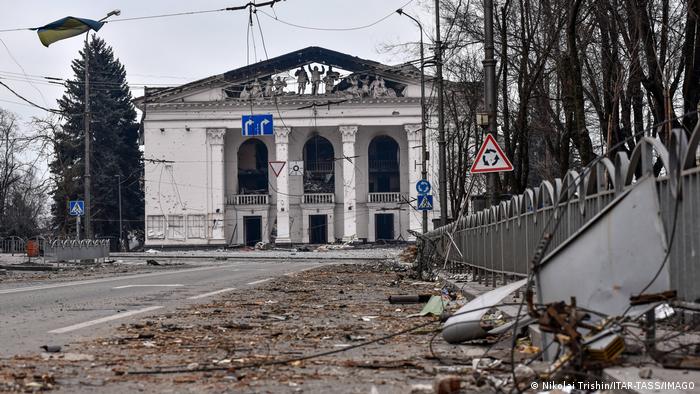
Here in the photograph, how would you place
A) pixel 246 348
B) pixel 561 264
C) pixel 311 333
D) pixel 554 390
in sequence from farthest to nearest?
pixel 311 333 → pixel 246 348 → pixel 561 264 → pixel 554 390

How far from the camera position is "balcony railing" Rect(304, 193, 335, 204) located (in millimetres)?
77125

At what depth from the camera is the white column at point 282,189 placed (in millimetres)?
74625

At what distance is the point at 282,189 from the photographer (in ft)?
248

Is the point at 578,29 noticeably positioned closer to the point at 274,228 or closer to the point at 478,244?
the point at 478,244

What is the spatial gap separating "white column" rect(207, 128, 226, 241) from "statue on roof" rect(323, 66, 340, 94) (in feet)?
29.9

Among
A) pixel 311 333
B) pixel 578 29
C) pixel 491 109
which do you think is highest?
pixel 578 29

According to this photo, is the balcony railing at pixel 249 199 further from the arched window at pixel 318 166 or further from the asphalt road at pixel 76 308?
the asphalt road at pixel 76 308

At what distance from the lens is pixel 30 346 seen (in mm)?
7031

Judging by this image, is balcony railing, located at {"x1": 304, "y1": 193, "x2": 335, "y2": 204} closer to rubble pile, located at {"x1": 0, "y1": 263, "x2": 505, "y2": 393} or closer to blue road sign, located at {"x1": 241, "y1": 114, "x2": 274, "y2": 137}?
blue road sign, located at {"x1": 241, "y1": 114, "x2": 274, "y2": 137}

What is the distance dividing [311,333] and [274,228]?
227ft

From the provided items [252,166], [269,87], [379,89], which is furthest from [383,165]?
[269,87]

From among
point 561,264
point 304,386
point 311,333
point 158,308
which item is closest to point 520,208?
point 311,333

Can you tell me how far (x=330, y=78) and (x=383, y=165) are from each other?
10.4m

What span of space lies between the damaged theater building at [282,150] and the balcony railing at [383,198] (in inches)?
3.3
